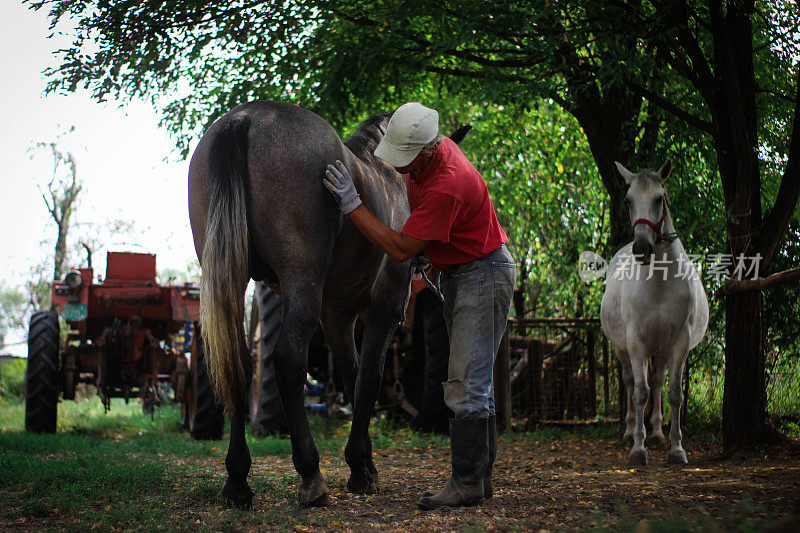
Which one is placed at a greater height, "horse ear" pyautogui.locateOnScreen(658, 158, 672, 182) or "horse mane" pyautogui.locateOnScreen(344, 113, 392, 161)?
"horse ear" pyautogui.locateOnScreen(658, 158, 672, 182)

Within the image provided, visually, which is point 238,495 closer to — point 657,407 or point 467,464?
point 467,464

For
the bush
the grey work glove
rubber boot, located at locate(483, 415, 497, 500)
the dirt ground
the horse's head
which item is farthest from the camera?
the bush

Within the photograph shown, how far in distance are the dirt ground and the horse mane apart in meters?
2.06

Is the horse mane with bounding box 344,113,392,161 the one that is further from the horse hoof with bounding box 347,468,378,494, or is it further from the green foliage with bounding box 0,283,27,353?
the green foliage with bounding box 0,283,27,353

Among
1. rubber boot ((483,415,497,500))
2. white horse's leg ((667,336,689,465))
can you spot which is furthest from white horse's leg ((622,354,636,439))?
rubber boot ((483,415,497,500))

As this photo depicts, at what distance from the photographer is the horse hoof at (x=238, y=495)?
12.8 ft

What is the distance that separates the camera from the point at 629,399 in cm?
792

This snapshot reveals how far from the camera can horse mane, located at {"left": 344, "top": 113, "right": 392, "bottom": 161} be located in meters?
4.73

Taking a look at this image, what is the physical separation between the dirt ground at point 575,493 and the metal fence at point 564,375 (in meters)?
2.53

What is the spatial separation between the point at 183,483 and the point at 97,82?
14.9ft

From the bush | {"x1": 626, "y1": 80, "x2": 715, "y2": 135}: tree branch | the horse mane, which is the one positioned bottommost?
the bush

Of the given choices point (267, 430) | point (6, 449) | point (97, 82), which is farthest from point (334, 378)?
point (97, 82)

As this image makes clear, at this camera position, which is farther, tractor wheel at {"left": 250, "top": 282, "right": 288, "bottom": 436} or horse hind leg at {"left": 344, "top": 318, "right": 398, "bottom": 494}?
tractor wheel at {"left": 250, "top": 282, "right": 288, "bottom": 436}

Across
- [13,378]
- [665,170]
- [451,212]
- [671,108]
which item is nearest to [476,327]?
[451,212]
